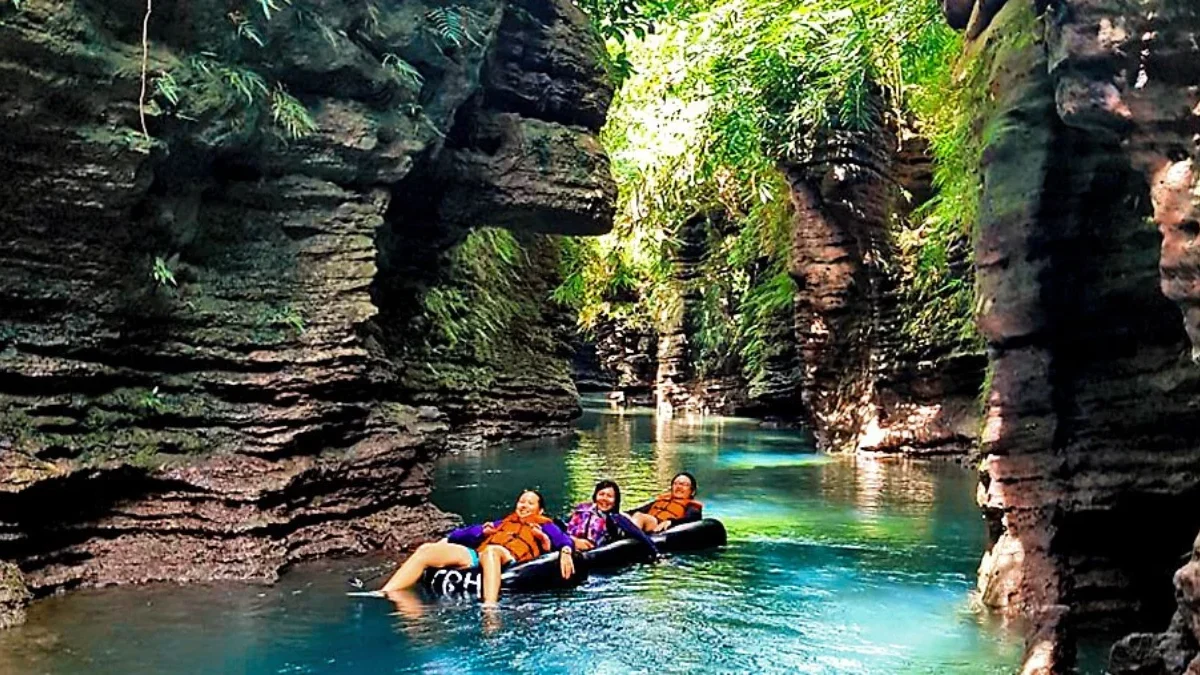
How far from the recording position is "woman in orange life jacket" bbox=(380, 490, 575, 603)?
8606mm

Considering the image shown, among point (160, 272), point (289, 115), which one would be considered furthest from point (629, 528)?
point (289, 115)

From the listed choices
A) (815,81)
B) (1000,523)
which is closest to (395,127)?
(1000,523)

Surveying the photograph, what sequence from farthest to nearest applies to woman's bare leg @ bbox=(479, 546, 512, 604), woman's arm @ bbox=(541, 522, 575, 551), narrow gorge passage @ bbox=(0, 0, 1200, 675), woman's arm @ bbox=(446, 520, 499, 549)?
woman's arm @ bbox=(541, 522, 575, 551)
woman's arm @ bbox=(446, 520, 499, 549)
woman's bare leg @ bbox=(479, 546, 512, 604)
narrow gorge passage @ bbox=(0, 0, 1200, 675)

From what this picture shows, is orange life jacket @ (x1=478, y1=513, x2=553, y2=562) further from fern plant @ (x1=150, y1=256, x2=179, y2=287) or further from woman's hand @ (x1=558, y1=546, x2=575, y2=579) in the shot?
fern plant @ (x1=150, y1=256, x2=179, y2=287)

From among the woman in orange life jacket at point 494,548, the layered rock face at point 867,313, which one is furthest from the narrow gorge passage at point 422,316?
the layered rock face at point 867,313

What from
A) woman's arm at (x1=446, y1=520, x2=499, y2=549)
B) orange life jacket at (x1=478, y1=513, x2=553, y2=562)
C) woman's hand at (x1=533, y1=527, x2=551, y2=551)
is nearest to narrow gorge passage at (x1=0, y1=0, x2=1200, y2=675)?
orange life jacket at (x1=478, y1=513, x2=553, y2=562)

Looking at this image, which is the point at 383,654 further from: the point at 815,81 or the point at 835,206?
the point at 835,206

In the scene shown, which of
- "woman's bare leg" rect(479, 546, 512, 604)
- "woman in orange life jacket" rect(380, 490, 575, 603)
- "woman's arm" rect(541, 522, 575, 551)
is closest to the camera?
"woman's bare leg" rect(479, 546, 512, 604)

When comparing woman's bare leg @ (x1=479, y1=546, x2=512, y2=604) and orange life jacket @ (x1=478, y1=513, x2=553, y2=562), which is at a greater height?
orange life jacket @ (x1=478, y1=513, x2=553, y2=562)

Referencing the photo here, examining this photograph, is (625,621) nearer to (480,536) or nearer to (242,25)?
(480,536)

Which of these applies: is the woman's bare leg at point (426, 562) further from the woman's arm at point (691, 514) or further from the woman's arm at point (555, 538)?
the woman's arm at point (691, 514)

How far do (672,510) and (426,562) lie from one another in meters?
3.30

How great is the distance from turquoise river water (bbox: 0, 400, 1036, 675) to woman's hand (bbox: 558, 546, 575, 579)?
22cm

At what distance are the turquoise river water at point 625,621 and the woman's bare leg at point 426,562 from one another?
1.15 feet
